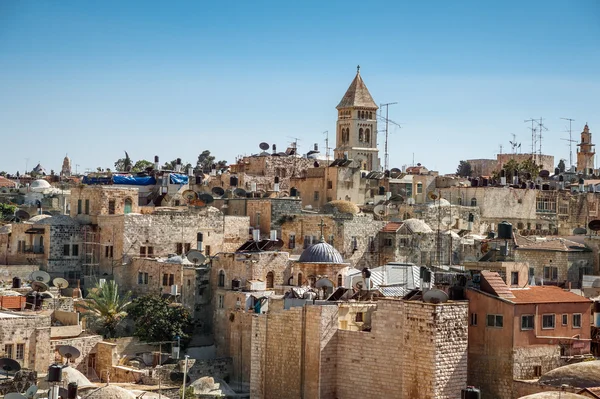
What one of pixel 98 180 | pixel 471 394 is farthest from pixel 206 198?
pixel 471 394

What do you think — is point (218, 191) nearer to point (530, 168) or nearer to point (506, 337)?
point (530, 168)

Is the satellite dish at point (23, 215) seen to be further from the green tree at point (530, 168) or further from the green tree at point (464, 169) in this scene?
the green tree at point (464, 169)

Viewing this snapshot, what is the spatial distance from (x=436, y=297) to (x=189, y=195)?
29037 millimetres

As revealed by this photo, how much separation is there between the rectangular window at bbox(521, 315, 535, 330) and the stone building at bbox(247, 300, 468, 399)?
6.66 feet

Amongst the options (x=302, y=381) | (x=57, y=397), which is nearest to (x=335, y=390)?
(x=302, y=381)

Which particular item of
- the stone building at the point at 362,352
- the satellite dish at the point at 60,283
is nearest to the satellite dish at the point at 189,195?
the satellite dish at the point at 60,283

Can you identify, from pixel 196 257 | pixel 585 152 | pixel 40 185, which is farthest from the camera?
pixel 585 152

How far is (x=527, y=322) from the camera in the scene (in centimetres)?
3547

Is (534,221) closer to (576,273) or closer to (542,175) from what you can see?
(542,175)

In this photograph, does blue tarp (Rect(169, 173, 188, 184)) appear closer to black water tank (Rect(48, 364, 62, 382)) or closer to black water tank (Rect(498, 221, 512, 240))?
black water tank (Rect(498, 221, 512, 240))

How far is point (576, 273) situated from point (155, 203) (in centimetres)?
2299

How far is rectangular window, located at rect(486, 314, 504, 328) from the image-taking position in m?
35.2

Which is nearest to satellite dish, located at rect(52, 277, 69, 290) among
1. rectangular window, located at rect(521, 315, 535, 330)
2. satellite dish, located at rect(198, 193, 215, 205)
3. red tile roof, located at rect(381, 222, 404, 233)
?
satellite dish, located at rect(198, 193, 215, 205)

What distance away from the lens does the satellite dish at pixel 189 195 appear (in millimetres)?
60669
